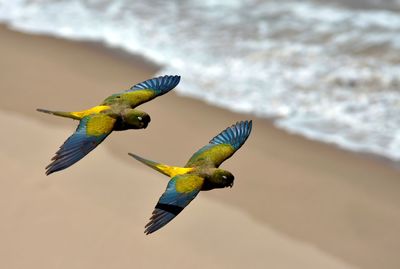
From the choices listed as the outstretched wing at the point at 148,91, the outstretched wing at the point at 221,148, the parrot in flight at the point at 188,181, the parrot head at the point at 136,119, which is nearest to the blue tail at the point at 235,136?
the outstretched wing at the point at 221,148

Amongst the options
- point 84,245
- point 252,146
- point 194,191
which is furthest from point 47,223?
point 194,191

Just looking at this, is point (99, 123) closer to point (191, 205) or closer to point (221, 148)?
point (221, 148)

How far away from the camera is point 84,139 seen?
12.8ft

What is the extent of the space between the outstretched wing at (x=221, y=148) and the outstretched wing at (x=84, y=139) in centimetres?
54

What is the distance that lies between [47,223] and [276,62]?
15.2 ft

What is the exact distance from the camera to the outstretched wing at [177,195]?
145 inches

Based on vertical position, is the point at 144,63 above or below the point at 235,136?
below

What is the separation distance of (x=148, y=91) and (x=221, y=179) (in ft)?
3.07

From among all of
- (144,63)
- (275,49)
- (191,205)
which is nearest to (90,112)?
(191,205)

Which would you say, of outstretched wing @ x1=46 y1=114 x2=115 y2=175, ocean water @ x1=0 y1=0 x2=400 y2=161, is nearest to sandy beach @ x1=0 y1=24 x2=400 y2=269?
ocean water @ x1=0 y1=0 x2=400 y2=161

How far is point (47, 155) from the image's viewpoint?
746 cm

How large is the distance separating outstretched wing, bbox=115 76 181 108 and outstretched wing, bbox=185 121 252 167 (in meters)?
0.45

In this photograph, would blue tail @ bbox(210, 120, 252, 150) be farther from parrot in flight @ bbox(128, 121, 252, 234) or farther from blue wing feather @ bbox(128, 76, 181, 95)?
blue wing feather @ bbox(128, 76, 181, 95)

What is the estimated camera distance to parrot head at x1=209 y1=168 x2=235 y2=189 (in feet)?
12.5
